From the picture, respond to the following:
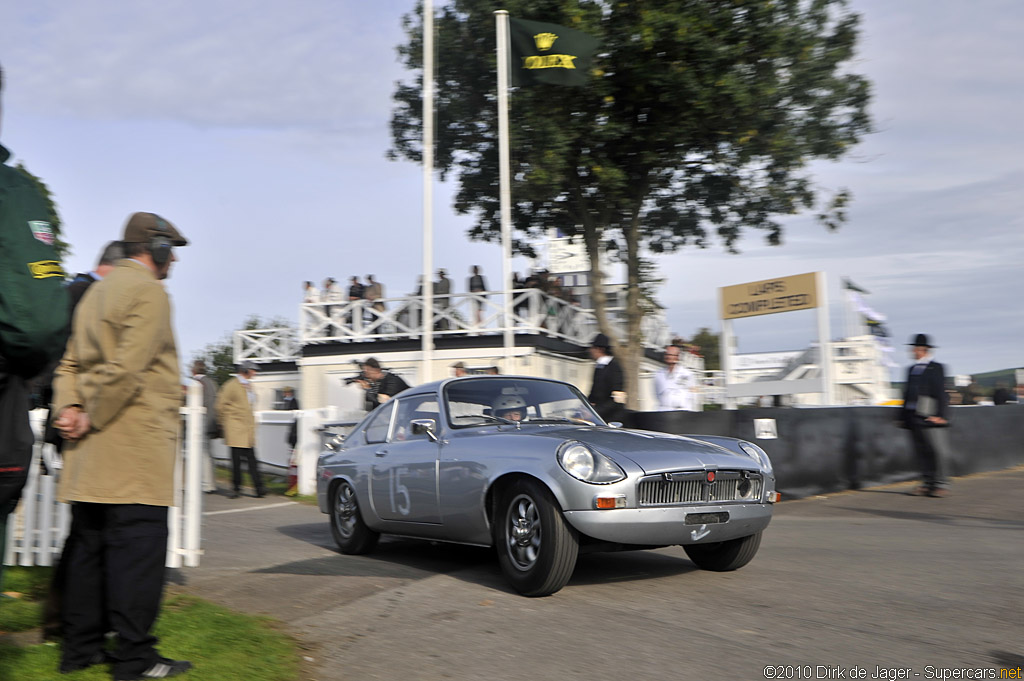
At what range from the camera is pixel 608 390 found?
10766mm

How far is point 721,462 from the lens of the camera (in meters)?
6.32

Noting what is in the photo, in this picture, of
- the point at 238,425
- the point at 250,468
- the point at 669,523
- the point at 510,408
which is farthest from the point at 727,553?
the point at 250,468

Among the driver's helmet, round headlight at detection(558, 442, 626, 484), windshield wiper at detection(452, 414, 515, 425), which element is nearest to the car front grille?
round headlight at detection(558, 442, 626, 484)

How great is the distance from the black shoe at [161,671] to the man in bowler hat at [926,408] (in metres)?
10.1

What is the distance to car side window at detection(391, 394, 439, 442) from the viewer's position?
24.7ft

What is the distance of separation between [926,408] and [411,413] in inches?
283

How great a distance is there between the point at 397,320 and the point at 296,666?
21.2m

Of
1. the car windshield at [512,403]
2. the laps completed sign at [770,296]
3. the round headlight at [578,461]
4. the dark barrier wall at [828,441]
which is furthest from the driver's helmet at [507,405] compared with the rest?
the laps completed sign at [770,296]

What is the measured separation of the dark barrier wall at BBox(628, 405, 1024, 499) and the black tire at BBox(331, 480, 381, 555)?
13.9 feet

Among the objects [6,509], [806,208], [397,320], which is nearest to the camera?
[6,509]

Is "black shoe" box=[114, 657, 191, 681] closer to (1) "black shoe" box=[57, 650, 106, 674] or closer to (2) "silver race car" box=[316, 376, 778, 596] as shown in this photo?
(1) "black shoe" box=[57, 650, 106, 674]

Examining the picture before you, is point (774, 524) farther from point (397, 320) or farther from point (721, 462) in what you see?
point (397, 320)

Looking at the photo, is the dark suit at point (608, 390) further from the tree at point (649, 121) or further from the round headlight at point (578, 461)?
the tree at point (649, 121)

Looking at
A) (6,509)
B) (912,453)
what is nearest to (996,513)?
(912,453)
